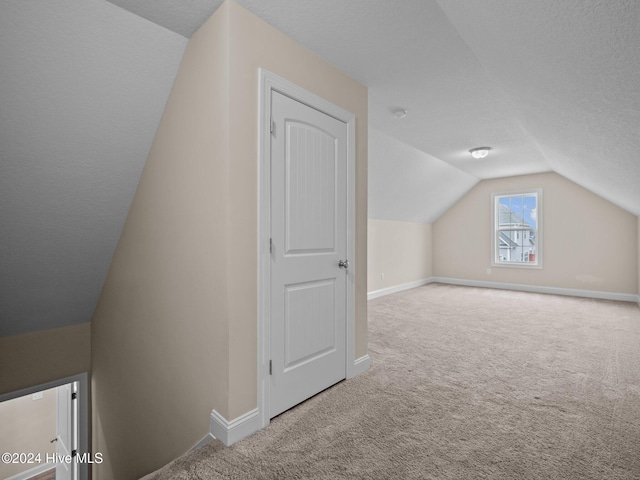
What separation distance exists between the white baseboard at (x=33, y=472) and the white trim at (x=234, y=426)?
212 inches

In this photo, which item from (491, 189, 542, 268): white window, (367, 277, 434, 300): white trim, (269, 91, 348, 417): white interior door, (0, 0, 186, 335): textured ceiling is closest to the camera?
(0, 0, 186, 335): textured ceiling

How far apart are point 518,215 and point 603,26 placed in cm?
615

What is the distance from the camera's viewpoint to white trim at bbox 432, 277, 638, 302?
5582 millimetres

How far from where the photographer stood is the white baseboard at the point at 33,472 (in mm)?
4782

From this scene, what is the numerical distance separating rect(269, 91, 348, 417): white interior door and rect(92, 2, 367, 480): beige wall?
6.8 inches

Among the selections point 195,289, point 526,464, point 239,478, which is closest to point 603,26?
point 526,464

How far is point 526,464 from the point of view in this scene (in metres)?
1.56

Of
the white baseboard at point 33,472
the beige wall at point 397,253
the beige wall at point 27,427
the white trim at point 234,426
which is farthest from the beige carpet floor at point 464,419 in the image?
the white baseboard at point 33,472

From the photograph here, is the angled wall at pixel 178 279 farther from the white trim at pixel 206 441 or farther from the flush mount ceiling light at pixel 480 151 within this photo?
the flush mount ceiling light at pixel 480 151

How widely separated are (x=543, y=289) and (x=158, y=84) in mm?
7058

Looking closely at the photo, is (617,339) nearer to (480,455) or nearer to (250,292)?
(480,455)

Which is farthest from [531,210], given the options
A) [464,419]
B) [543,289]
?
[464,419]

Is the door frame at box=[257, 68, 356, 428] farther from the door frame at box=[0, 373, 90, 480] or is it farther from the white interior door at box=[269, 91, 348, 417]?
the door frame at box=[0, 373, 90, 480]

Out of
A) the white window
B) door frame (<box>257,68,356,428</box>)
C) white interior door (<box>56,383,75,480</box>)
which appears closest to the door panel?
white interior door (<box>56,383,75,480</box>)
